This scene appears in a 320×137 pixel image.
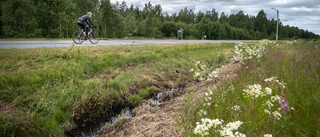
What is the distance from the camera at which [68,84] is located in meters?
5.54

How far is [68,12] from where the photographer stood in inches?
1019

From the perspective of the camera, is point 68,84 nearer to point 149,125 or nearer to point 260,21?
point 149,125

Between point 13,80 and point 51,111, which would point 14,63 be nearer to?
→ point 13,80

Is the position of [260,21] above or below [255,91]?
above

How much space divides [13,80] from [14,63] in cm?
149

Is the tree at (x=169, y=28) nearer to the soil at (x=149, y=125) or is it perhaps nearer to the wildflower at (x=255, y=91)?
the soil at (x=149, y=125)

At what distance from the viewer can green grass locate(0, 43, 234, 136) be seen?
153 inches

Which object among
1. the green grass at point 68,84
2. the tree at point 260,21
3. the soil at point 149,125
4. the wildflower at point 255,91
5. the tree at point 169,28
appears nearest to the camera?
the wildflower at point 255,91

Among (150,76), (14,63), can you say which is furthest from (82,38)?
(150,76)

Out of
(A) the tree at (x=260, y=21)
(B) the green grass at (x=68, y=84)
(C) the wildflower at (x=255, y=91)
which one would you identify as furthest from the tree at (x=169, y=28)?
(C) the wildflower at (x=255, y=91)

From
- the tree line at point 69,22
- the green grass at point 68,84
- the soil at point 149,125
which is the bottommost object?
the soil at point 149,125

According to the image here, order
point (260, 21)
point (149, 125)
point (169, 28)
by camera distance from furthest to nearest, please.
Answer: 1. point (260, 21)
2. point (169, 28)
3. point (149, 125)

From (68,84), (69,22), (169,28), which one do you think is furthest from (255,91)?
(169,28)

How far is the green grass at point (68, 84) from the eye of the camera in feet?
12.7
